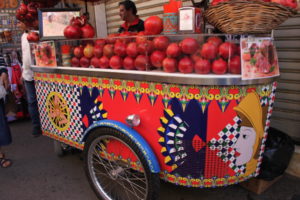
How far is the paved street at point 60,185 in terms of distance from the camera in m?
2.68

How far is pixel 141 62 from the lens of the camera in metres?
2.19

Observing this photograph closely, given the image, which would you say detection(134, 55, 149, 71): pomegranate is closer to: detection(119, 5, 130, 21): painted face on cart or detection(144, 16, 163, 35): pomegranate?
detection(144, 16, 163, 35): pomegranate

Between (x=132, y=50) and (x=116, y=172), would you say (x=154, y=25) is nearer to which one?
(x=132, y=50)

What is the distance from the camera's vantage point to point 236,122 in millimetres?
1933

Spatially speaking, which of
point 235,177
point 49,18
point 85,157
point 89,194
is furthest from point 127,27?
point 235,177

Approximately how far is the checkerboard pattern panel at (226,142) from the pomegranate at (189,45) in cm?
61

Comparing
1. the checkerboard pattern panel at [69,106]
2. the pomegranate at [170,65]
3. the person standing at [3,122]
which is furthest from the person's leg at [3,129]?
the pomegranate at [170,65]

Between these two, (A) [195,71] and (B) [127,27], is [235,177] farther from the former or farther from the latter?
(B) [127,27]

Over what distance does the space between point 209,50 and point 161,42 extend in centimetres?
41

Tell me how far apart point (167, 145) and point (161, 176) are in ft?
1.03

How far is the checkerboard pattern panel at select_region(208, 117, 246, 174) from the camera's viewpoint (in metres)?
1.93

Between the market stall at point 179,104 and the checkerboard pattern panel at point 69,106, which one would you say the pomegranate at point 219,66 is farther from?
the checkerboard pattern panel at point 69,106

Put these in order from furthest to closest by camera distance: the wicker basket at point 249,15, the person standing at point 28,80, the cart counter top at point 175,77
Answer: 1. the person standing at point 28,80
2. the cart counter top at point 175,77
3. the wicker basket at point 249,15

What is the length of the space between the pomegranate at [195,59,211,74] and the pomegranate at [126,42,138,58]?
1.99 ft
